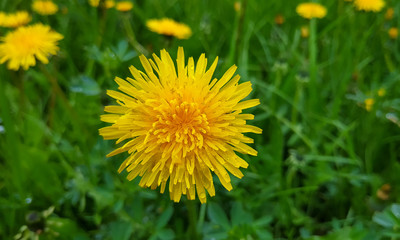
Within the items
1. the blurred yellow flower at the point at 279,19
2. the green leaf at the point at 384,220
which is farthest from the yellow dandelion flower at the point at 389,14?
the green leaf at the point at 384,220

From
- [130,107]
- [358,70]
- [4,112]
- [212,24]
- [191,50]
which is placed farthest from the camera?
[212,24]

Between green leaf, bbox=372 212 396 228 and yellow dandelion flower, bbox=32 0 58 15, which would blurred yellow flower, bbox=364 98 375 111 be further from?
yellow dandelion flower, bbox=32 0 58 15

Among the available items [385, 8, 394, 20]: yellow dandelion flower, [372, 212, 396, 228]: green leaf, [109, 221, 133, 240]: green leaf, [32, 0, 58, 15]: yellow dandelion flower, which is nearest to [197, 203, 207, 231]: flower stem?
[109, 221, 133, 240]: green leaf

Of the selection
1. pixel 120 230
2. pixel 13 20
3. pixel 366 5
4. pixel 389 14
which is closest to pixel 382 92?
pixel 366 5

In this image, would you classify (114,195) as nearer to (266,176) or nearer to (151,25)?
(266,176)

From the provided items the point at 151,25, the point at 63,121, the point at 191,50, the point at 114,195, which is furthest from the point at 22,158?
the point at 191,50

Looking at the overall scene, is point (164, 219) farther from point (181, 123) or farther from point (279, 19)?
point (279, 19)

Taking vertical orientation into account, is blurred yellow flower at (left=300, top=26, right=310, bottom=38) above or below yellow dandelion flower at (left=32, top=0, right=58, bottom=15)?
below
